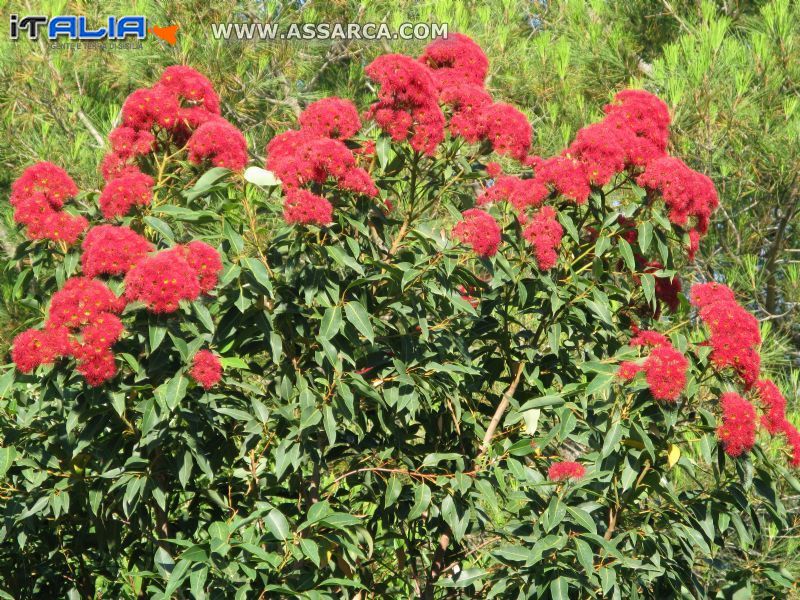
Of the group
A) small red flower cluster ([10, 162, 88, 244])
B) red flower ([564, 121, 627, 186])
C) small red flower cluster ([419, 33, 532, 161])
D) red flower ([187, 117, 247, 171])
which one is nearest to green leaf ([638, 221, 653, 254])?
red flower ([564, 121, 627, 186])

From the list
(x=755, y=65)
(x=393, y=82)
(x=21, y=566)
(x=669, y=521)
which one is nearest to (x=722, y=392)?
(x=669, y=521)

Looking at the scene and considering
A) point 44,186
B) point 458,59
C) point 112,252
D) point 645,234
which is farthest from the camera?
point 458,59

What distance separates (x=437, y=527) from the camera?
10.9 feet

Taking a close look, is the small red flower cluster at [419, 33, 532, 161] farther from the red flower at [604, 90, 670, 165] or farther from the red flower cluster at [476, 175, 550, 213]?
the red flower at [604, 90, 670, 165]

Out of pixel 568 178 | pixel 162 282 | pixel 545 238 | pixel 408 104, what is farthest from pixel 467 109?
pixel 162 282

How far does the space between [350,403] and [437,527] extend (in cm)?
92

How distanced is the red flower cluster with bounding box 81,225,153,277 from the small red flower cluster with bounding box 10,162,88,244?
0.22 metres

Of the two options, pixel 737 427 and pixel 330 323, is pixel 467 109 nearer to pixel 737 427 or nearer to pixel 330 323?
pixel 330 323

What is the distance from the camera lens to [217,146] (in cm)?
285

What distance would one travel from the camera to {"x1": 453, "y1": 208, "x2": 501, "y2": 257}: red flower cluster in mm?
2678

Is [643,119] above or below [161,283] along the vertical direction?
above

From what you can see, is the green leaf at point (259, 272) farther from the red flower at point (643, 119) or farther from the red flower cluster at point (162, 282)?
the red flower at point (643, 119)

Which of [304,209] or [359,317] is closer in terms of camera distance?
[304,209]

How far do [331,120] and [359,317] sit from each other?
62 centimetres
